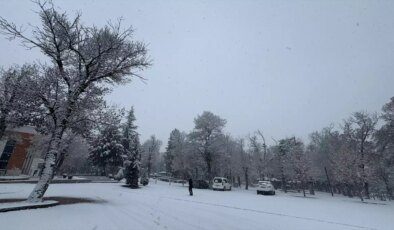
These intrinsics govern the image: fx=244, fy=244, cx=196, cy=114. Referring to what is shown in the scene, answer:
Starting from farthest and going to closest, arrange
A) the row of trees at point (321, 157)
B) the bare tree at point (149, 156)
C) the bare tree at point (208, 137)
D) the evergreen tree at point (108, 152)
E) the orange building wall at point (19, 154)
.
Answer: the bare tree at point (149, 156) → the evergreen tree at point (108, 152) → the bare tree at point (208, 137) → the orange building wall at point (19, 154) → the row of trees at point (321, 157)

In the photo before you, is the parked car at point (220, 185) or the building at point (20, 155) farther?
the building at point (20, 155)

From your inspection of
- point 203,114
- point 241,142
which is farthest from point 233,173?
point 203,114

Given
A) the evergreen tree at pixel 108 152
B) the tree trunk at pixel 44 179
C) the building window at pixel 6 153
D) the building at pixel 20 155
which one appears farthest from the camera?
the evergreen tree at pixel 108 152

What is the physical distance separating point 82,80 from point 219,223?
37.0ft

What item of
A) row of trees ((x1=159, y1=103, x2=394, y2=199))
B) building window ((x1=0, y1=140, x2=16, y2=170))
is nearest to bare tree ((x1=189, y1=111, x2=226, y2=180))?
row of trees ((x1=159, y1=103, x2=394, y2=199))

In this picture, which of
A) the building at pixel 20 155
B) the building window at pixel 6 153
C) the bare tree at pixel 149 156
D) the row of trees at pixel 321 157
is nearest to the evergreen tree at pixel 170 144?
the bare tree at pixel 149 156

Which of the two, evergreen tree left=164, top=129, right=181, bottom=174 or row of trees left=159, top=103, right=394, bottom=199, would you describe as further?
evergreen tree left=164, top=129, right=181, bottom=174

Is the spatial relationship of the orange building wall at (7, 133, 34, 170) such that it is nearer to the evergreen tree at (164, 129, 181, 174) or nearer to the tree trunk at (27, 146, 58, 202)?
the tree trunk at (27, 146, 58, 202)

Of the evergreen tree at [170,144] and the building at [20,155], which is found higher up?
the evergreen tree at [170,144]

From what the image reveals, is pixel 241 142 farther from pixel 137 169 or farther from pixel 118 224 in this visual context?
pixel 118 224

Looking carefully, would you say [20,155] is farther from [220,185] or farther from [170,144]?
[170,144]

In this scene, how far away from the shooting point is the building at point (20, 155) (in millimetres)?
41103

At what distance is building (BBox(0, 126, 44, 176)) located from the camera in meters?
41.1

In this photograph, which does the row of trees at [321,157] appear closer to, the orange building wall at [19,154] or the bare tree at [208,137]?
the bare tree at [208,137]
